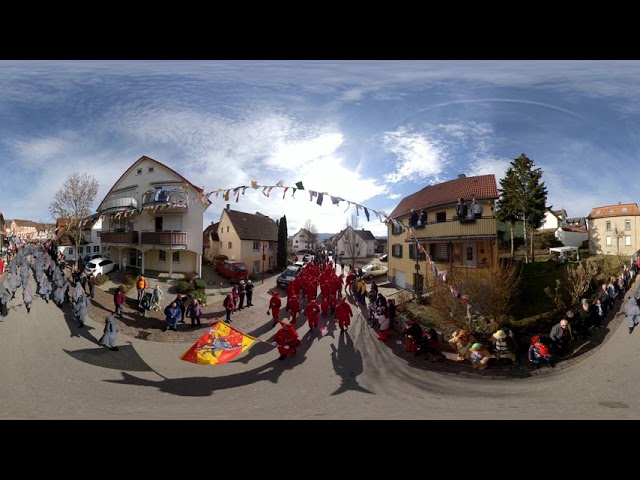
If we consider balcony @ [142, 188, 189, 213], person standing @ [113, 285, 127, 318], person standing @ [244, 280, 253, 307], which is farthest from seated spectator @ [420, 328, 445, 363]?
person standing @ [113, 285, 127, 318]

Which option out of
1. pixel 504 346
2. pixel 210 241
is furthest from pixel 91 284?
pixel 504 346

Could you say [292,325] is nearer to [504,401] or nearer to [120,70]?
[504,401]

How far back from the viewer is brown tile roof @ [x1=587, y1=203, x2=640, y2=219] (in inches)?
76.9

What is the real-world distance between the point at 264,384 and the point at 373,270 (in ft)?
4.12

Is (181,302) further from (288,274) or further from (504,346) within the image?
(504,346)

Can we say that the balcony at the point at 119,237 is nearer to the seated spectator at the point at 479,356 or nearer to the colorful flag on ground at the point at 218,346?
the colorful flag on ground at the point at 218,346

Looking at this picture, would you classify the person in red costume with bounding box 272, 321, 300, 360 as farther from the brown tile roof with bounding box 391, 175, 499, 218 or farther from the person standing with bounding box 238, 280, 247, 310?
the brown tile roof with bounding box 391, 175, 499, 218

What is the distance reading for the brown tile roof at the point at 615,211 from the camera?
1.95 meters

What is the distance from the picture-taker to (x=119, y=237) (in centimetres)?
209

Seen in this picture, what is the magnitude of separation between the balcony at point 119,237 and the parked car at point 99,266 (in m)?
0.16

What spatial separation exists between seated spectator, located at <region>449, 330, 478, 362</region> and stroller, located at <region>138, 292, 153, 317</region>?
2.26m

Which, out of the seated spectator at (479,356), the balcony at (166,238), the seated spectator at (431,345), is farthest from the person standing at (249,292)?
the seated spectator at (479,356)

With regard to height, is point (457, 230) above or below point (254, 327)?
above
